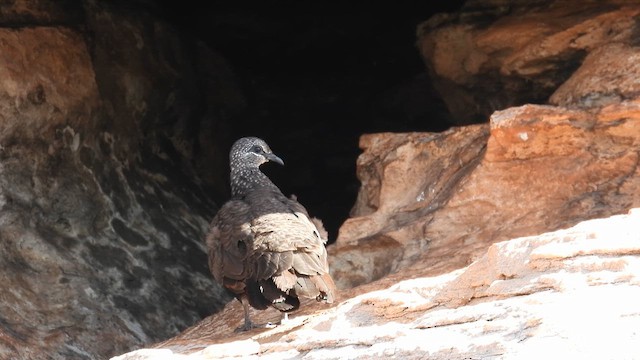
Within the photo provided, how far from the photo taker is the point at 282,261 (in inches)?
240

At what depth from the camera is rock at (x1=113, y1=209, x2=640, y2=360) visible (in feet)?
14.5

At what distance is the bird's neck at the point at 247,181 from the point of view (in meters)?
7.78

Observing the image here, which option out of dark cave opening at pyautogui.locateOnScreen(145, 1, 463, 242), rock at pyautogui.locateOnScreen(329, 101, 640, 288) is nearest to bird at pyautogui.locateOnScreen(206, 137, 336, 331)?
rock at pyautogui.locateOnScreen(329, 101, 640, 288)

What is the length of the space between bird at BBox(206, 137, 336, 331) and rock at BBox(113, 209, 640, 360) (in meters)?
0.24

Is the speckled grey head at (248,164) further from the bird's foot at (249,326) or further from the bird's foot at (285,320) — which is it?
the bird's foot at (285,320)

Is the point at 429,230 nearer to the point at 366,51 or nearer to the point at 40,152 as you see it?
the point at 40,152

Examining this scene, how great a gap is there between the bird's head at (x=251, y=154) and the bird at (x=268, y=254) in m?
0.88

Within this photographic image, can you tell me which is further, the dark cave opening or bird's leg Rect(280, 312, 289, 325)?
the dark cave opening

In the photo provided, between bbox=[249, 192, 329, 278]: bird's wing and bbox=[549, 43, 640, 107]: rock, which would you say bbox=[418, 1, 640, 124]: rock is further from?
bbox=[249, 192, 329, 278]: bird's wing

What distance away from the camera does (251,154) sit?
8.23 m

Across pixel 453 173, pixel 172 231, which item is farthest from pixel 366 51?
pixel 453 173

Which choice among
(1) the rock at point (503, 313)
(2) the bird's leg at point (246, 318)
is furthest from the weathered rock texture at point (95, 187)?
(1) the rock at point (503, 313)

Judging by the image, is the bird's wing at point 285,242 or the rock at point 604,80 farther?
the rock at point 604,80

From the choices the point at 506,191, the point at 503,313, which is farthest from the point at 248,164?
the point at 503,313
